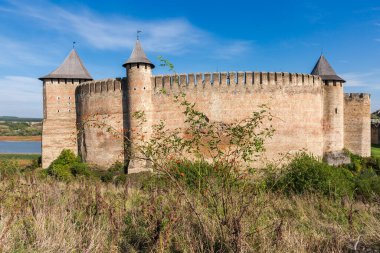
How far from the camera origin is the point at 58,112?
758 inches

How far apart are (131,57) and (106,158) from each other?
21.1ft

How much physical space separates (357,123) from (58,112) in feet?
65.9

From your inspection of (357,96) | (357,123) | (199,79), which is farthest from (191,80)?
(357,123)

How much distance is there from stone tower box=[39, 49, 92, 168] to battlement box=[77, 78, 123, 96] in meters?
0.88

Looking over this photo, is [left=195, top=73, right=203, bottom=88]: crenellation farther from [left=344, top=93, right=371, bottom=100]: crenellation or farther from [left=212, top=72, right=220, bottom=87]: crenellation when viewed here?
[left=344, top=93, right=371, bottom=100]: crenellation

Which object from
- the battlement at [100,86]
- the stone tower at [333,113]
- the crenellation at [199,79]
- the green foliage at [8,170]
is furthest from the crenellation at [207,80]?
the green foliage at [8,170]

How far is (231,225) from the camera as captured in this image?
122 inches

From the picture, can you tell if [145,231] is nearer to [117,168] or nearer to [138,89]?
[138,89]

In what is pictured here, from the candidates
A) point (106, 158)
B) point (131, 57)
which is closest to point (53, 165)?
point (106, 158)

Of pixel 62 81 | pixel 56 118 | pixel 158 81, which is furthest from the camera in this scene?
pixel 62 81

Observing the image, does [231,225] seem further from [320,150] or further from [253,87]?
[320,150]

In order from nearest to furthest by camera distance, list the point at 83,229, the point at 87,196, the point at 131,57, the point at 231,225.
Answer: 1. the point at 231,225
2. the point at 83,229
3. the point at 87,196
4. the point at 131,57

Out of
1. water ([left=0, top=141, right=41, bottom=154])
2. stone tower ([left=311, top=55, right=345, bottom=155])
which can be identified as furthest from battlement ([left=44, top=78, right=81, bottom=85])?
water ([left=0, top=141, right=41, bottom=154])

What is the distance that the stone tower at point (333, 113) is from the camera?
18422 millimetres
